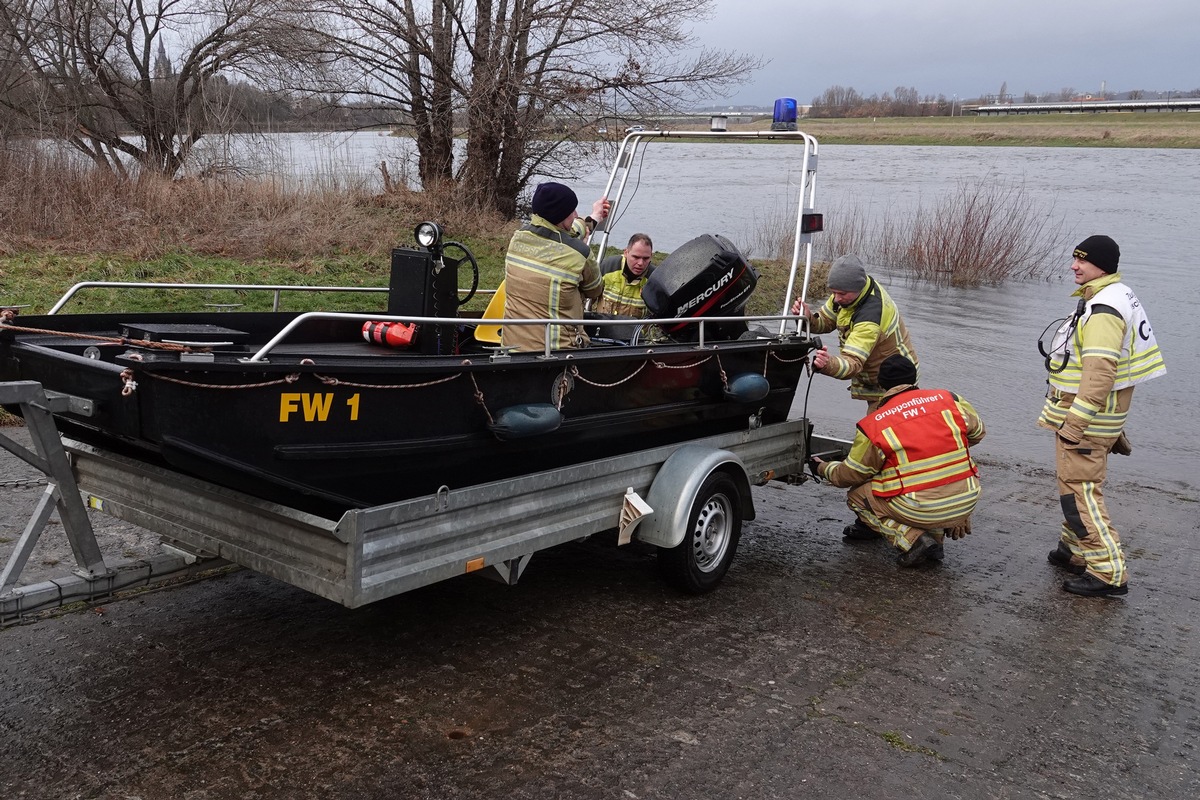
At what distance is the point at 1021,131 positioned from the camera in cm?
5759

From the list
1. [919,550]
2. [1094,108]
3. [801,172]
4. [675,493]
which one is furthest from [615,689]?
[1094,108]

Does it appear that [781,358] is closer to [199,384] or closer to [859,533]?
[859,533]

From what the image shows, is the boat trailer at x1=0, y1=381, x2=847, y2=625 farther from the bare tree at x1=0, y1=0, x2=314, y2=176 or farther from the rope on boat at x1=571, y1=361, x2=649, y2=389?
the bare tree at x1=0, y1=0, x2=314, y2=176

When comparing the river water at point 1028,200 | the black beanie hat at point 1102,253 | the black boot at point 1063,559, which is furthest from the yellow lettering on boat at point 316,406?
the black boot at point 1063,559

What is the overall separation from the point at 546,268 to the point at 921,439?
212 centimetres

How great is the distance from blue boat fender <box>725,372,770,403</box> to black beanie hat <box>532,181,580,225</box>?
1.18 meters

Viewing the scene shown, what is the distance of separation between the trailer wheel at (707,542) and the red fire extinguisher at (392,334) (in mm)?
1505

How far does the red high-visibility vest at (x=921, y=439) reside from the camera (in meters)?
5.37

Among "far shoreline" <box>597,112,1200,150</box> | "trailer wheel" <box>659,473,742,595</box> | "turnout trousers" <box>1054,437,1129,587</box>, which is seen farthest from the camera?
"far shoreline" <box>597,112,1200,150</box>

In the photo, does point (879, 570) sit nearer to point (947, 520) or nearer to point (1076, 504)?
point (947, 520)

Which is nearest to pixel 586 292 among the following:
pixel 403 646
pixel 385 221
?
pixel 403 646

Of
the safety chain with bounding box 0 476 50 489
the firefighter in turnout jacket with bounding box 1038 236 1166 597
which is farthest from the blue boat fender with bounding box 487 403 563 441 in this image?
the safety chain with bounding box 0 476 50 489

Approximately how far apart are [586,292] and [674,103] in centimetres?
1312

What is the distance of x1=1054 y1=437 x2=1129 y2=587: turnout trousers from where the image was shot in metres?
5.26
